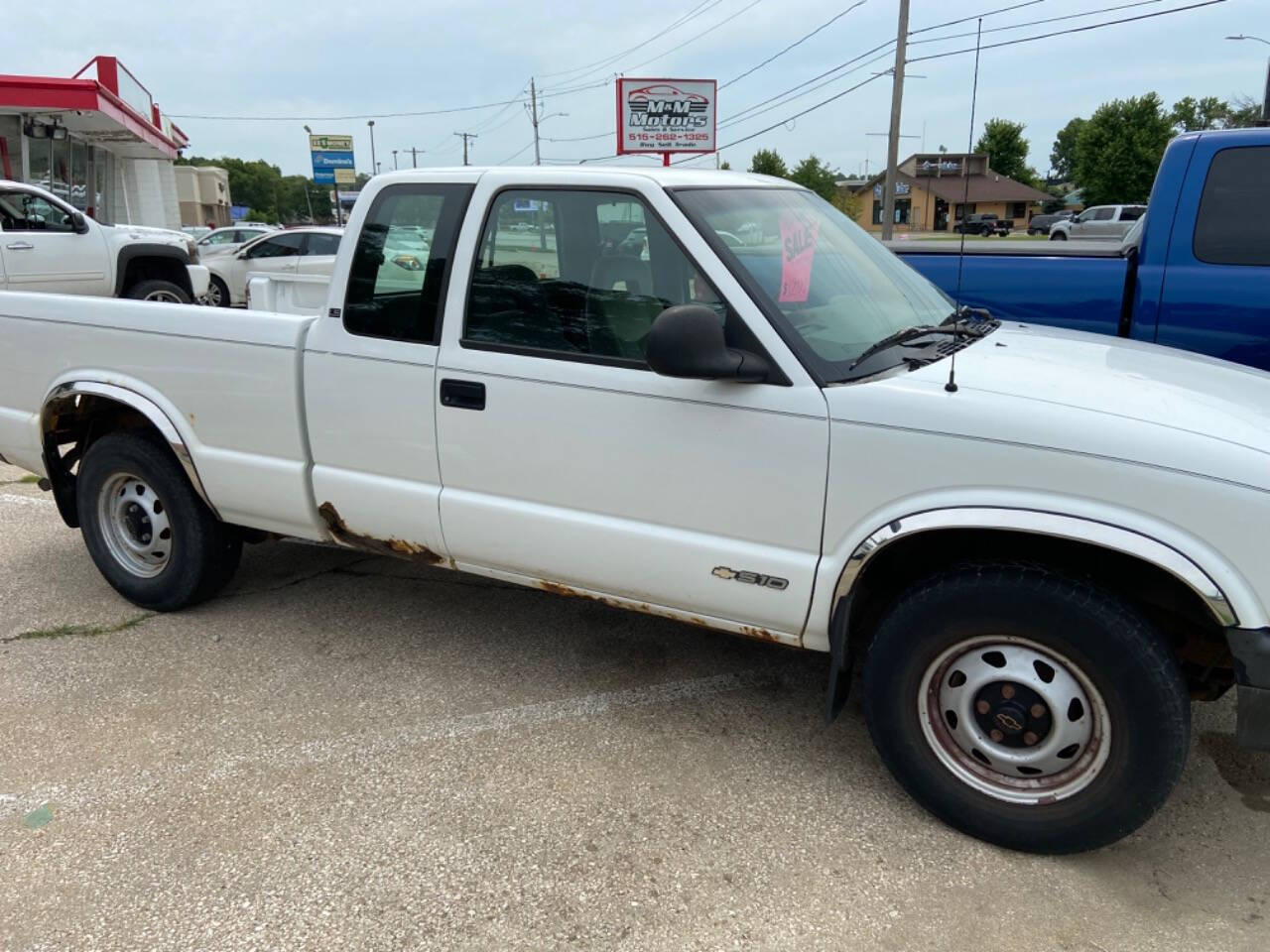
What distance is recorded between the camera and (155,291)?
40.1ft

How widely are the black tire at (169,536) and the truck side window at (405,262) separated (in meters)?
1.26

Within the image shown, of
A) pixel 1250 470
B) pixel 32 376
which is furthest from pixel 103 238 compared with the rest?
pixel 1250 470

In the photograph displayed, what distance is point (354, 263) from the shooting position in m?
3.79

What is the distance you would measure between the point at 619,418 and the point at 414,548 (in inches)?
43.8

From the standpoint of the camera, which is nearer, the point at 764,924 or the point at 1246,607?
the point at 1246,607

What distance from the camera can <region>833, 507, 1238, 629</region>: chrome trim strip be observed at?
2500mm

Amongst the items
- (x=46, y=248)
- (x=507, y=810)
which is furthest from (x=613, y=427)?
(x=46, y=248)

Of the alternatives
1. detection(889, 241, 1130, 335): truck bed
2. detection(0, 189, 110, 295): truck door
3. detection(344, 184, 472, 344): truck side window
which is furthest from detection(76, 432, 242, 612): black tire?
detection(0, 189, 110, 295): truck door

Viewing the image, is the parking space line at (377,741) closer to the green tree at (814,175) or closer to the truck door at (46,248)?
the truck door at (46,248)

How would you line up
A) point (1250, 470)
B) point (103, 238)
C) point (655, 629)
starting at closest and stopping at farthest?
point (1250, 470)
point (655, 629)
point (103, 238)

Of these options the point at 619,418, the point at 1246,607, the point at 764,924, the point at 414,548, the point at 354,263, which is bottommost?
the point at 764,924

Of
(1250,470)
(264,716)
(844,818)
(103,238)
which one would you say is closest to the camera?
(1250,470)

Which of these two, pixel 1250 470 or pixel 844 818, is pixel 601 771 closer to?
pixel 844 818

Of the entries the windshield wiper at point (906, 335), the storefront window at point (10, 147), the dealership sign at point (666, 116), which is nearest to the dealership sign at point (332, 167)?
the dealership sign at point (666, 116)
